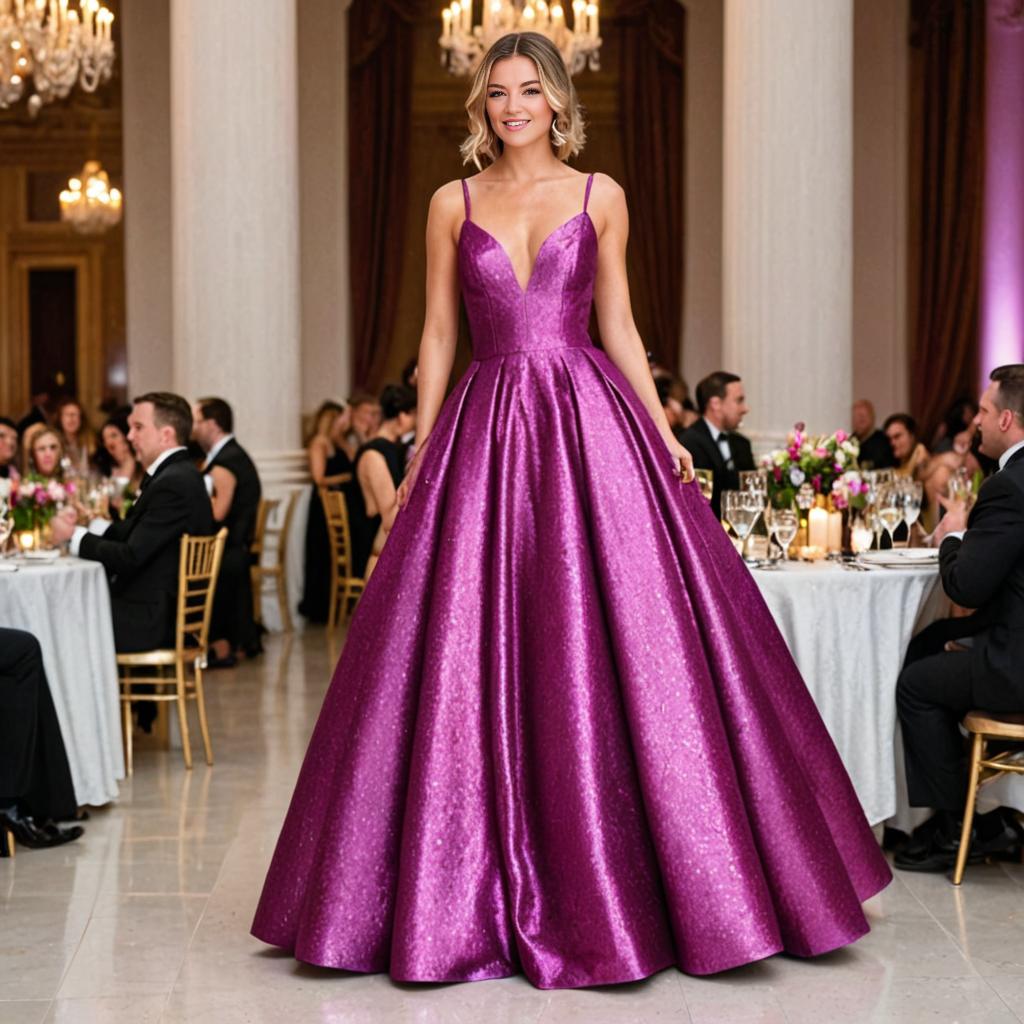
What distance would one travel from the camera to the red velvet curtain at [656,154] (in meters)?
14.1

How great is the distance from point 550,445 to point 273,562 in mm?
6148

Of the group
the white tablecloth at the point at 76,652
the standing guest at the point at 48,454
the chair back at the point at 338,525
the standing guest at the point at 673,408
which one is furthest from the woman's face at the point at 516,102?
the chair back at the point at 338,525

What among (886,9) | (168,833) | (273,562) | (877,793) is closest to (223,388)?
(273,562)

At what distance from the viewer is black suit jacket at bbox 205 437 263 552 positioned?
8266 mm

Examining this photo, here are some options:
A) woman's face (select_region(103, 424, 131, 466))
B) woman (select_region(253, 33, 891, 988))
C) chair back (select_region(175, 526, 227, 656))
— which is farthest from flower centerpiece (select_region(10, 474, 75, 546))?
woman's face (select_region(103, 424, 131, 466))

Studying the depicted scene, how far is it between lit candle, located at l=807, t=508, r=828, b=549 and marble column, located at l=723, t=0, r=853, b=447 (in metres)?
3.53

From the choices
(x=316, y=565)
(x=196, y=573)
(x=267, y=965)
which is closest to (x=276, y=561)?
(x=316, y=565)

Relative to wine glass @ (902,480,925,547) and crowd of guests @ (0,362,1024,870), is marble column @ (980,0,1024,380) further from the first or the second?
wine glass @ (902,480,925,547)

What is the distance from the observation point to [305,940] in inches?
135

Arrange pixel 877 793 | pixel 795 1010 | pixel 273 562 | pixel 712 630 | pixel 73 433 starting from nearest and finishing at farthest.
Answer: pixel 795 1010, pixel 712 630, pixel 877 793, pixel 273 562, pixel 73 433

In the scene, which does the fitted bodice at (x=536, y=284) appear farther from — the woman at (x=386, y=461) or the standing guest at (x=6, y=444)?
the standing guest at (x=6, y=444)

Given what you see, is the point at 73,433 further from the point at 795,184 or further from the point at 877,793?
the point at 877,793

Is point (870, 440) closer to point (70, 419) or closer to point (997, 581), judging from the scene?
point (70, 419)

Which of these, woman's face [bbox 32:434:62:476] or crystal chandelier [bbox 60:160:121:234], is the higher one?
crystal chandelier [bbox 60:160:121:234]
